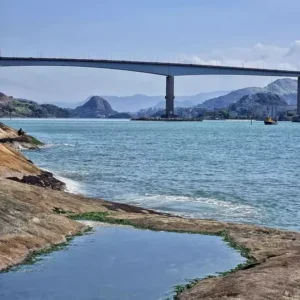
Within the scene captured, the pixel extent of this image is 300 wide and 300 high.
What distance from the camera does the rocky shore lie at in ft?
40.0

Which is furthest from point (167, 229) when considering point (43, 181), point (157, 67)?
point (157, 67)

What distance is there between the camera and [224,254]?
53.8ft

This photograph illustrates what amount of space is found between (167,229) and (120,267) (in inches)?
202

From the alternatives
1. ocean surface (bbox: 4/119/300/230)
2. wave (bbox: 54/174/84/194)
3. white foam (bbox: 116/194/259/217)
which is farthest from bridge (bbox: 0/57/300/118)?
white foam (bbox: 116/194/259/217)

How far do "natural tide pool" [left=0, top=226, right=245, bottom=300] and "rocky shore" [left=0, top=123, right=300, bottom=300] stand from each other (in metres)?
0.54

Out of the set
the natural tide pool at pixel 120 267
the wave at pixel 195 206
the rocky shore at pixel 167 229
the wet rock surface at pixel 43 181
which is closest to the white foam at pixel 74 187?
the wet rock surface at pixel 43 181

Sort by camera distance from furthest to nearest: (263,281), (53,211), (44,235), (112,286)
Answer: (53,211), (44,235), (112,286), (263,281)

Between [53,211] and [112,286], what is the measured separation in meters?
7.70

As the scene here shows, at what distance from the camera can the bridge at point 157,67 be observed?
484 feet

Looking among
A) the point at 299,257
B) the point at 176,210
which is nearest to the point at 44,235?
the point at 299,257

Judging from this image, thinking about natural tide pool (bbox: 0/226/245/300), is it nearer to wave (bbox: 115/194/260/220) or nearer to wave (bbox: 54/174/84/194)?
wave (bbox: 115/194/260/220)

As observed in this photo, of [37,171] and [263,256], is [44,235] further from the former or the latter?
[37,171]

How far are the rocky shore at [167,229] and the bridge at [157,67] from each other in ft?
414

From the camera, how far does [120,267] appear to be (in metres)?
14.9
